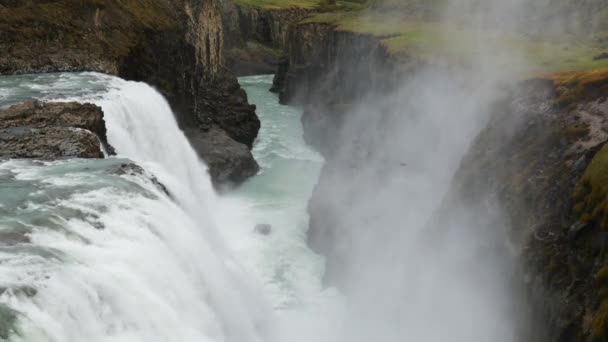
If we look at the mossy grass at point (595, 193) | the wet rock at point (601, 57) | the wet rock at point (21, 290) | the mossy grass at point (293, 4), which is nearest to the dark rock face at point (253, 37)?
the mossy grass at point (293, 4)

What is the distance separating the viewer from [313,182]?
37188mm

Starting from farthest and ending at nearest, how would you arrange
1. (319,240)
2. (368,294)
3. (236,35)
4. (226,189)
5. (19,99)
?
(236,35) → (226,189) → (319,240) → (368,294) → (19,99)

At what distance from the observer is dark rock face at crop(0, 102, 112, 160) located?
49.7 feet

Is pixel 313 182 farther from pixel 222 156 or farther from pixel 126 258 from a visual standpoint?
pixel 126 258

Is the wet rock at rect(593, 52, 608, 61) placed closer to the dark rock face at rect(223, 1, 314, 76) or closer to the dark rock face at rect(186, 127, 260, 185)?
the dark rock face at rect(186, 127, 260, 185)

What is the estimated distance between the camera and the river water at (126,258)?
8.95m

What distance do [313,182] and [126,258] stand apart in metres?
27.0

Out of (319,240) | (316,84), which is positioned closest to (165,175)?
(319,240)

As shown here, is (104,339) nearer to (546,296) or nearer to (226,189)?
(546,296)

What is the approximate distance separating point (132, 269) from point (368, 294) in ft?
45.3

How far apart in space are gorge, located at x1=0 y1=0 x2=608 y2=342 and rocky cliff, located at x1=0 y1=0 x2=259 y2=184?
12 cm

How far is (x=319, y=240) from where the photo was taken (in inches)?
1069

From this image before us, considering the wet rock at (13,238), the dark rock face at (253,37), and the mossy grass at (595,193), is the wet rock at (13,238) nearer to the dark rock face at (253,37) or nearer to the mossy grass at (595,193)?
the mossy grass at (595,193)

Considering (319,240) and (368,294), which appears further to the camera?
(319,240)
